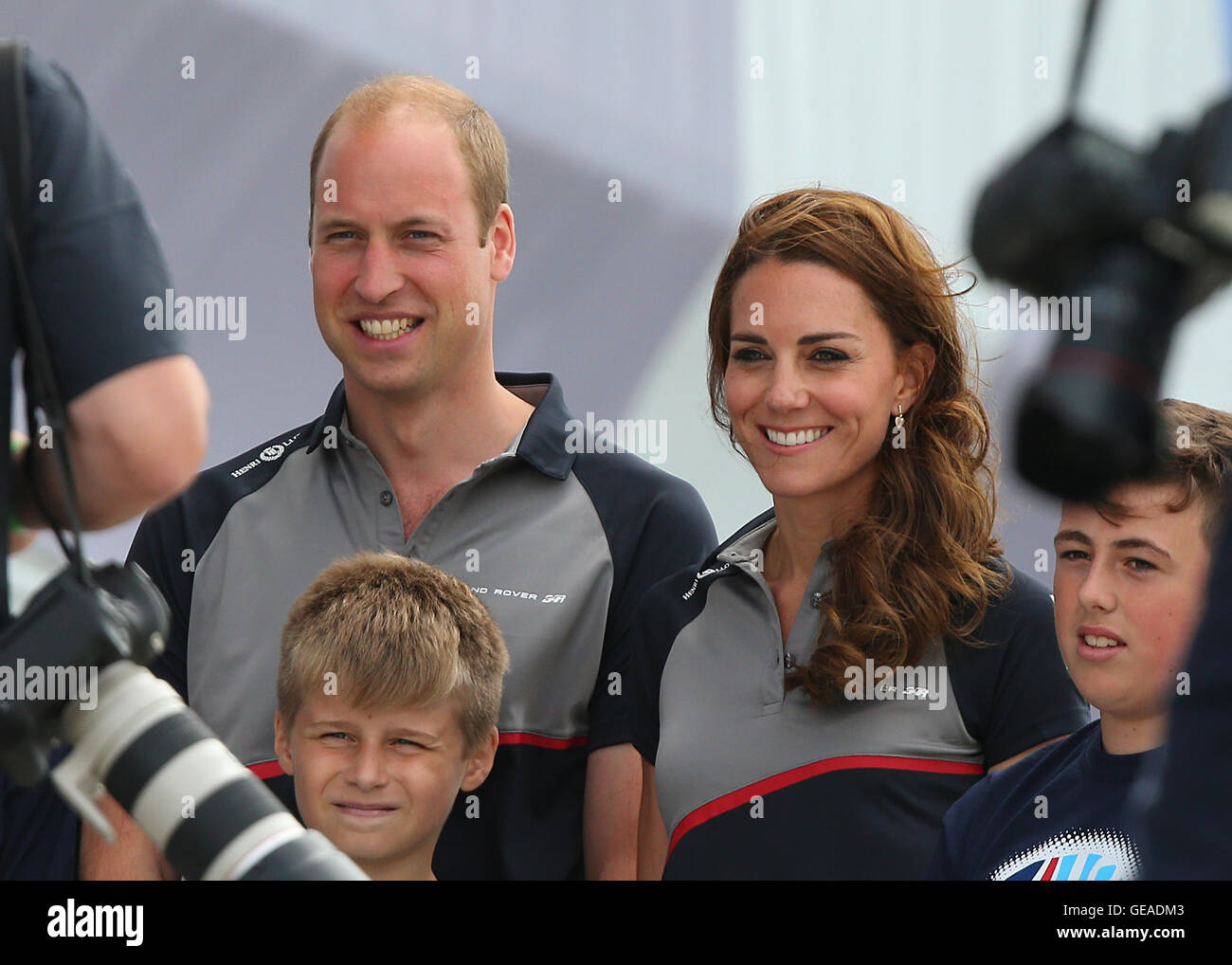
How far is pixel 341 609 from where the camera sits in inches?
72.4

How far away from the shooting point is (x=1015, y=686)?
5.49 ft

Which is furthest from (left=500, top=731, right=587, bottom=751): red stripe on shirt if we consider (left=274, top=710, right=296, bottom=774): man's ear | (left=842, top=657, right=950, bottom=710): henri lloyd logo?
(left=842, top=657, right=950, bottom=710): henri lloyd logo

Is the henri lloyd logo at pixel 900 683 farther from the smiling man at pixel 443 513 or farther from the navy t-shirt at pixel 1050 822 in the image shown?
the smiling man at pixel 443 513

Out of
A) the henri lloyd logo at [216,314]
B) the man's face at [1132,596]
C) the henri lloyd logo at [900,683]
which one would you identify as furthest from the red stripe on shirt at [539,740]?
the henri lloyd logo at [216,314]

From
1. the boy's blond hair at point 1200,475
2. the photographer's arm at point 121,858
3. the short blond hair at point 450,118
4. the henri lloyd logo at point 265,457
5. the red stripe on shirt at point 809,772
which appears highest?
the short blond hair at point 450,118

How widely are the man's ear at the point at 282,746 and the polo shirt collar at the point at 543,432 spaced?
1.29 feet

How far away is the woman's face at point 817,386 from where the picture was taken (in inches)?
71.8

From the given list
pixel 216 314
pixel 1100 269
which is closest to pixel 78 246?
pixel 1100 269

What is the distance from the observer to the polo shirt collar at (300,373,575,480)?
6.52ft

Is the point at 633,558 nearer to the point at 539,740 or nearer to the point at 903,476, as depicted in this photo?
the point at 539,740

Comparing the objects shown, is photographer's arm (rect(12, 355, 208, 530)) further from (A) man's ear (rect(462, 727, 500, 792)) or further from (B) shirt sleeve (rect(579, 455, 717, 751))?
(B) shirt sleeve (rect(579, 455, 717, 751))

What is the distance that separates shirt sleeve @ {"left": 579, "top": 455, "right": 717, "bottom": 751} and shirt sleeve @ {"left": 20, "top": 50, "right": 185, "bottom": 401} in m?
0.88

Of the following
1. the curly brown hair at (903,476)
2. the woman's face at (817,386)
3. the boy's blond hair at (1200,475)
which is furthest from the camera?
the woman's face at (817,386)

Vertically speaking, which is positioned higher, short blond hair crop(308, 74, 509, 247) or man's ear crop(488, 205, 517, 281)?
short blond hair crop(308, 74, 509, 247)
